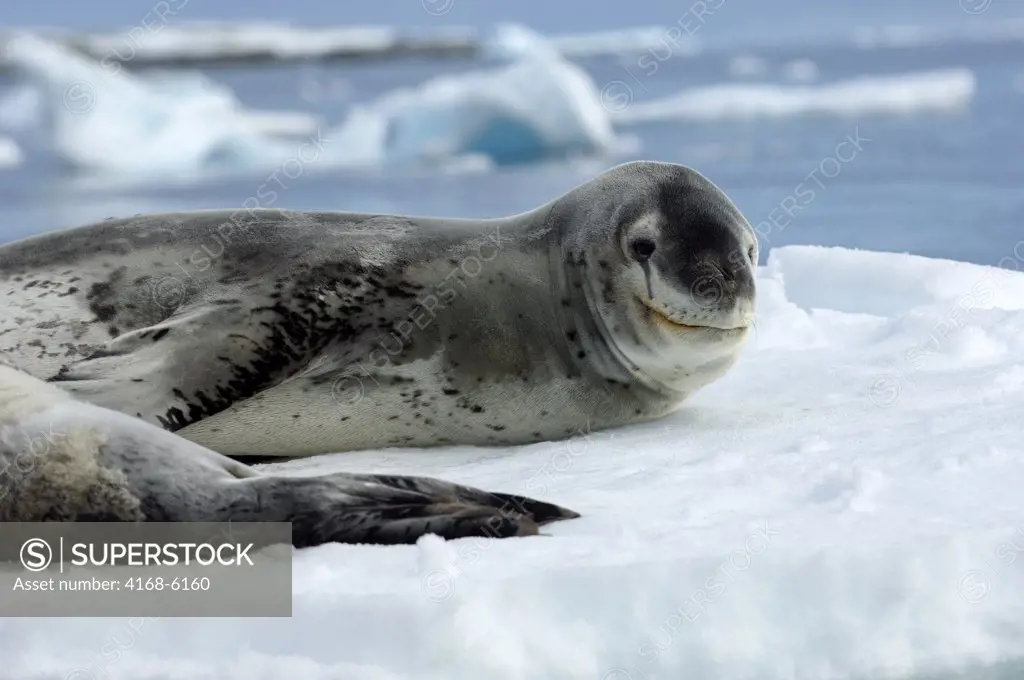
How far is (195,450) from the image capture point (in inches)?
109

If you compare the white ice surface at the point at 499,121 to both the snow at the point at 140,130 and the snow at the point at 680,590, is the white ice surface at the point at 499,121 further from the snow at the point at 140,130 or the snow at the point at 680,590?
the snow at the point at 680,590

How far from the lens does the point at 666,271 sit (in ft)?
12.0

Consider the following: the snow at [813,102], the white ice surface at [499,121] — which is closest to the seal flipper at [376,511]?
the white ice surface at [499,121]

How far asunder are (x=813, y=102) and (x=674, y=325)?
19.5m

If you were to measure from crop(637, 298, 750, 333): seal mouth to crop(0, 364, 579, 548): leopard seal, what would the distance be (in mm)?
1076

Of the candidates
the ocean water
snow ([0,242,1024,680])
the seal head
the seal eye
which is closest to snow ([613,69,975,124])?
the ocean water

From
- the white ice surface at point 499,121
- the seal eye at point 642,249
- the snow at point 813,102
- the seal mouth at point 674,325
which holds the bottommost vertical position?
the snow at point 813,102

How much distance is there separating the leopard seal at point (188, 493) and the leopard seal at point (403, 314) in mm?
705

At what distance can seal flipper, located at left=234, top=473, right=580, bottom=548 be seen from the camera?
2.61 meters

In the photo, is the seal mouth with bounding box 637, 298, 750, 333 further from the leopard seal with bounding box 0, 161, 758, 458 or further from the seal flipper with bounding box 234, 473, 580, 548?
the seal flipper with bounding box 234, 473, 580, 548

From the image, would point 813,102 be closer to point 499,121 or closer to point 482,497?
point 499,121

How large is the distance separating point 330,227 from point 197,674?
1928 millimetres

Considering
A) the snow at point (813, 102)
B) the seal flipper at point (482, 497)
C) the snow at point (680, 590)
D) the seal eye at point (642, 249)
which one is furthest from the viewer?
the snow at point (813, 102)

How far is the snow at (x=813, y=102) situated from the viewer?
2123 cm
